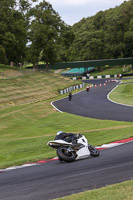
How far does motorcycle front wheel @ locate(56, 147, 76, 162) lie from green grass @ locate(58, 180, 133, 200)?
4.59 metres

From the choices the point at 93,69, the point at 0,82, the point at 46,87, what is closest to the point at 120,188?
the point at 0,82

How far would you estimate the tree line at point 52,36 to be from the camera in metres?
81.7

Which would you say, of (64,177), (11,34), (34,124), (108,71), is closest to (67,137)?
(64,177)

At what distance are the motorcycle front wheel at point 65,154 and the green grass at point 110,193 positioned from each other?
15.1ft

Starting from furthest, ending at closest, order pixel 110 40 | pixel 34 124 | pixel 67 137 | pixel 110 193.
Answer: pixel 110 40
pixel 34 124
pixel 67 137
pixel 110 193

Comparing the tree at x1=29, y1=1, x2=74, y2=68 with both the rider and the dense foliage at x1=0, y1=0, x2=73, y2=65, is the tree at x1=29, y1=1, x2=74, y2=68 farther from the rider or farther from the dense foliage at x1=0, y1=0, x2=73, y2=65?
the rider

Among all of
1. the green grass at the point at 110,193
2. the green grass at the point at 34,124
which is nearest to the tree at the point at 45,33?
the green grass at the point at 34,124

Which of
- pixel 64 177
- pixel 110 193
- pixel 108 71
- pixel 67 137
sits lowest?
pixel 64 177

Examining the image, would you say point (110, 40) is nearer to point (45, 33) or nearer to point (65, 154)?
point (45, 33)

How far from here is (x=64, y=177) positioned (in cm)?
1098

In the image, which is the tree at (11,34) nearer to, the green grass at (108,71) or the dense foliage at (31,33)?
the dense foliage at (31,33)

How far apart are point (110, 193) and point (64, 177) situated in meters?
2.79

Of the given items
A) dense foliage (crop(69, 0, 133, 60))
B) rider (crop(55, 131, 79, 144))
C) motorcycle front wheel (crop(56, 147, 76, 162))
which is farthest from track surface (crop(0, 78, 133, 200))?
dense foliage (crop(69, 0, 133, 60))

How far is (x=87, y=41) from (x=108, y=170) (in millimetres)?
119909
